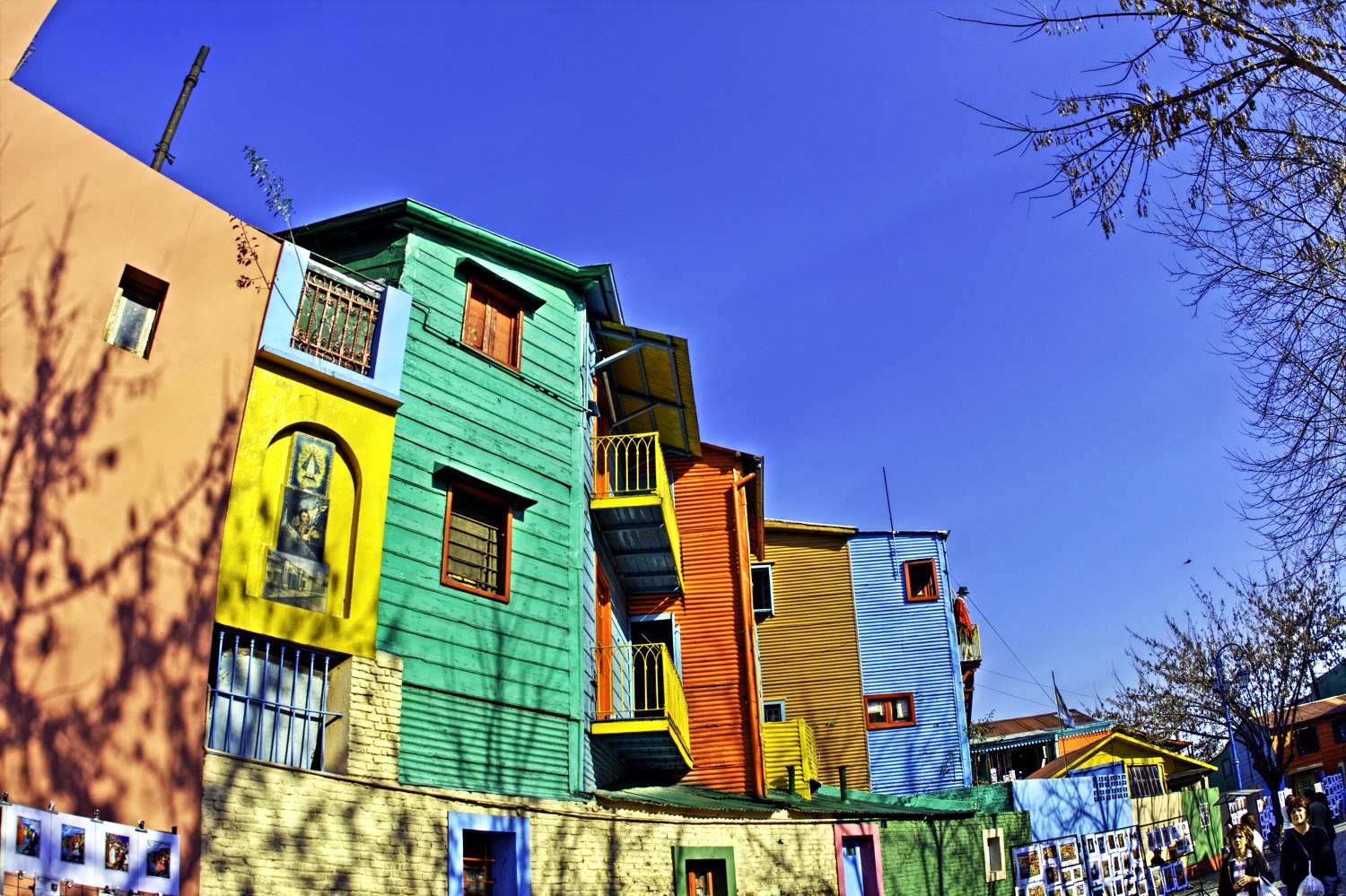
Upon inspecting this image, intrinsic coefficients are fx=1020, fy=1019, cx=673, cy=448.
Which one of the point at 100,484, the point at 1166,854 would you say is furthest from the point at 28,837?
the point at 1166,854

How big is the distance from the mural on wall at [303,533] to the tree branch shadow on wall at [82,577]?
866 millimetres

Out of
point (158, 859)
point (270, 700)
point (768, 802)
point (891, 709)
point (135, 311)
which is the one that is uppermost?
point (135, 311)

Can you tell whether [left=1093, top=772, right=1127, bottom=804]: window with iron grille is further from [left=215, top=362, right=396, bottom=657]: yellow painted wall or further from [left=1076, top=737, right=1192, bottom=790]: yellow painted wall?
[left=215, top=362, right=396, bottom=657]: yellow painted wall

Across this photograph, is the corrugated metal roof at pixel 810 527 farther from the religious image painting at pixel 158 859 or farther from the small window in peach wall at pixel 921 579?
the religious image painting at pixel 158 859

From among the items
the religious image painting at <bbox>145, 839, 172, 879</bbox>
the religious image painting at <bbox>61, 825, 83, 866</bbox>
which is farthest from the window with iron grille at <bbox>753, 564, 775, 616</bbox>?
the religious image painting at <bbox>61, 825, 83, 866</bbox>

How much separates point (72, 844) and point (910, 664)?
76.1 feet

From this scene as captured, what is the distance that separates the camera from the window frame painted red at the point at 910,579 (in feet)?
93.6

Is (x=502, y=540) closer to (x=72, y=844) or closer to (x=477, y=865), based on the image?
(x=477, y=865)

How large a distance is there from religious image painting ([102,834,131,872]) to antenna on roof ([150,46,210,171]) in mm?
8810

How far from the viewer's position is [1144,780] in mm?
31125

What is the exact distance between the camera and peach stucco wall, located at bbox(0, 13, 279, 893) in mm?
7668

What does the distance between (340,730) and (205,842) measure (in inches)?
70.9

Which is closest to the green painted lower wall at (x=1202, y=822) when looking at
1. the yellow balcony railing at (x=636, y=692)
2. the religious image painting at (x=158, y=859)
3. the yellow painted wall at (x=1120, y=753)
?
the yellow painted wall at (x=1120, y=753)

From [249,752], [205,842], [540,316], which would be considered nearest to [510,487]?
[540,316]
